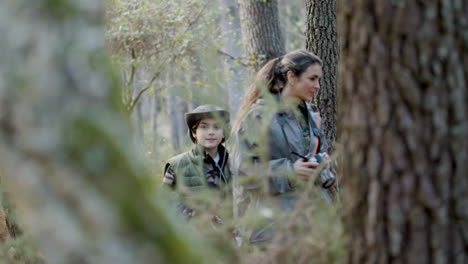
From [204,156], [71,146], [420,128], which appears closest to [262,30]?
[204,156]

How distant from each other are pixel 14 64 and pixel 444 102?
1461 millimetres

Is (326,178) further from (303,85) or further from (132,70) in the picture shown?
(132,70)

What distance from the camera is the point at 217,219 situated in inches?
107

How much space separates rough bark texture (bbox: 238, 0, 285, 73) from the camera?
9.77 metres

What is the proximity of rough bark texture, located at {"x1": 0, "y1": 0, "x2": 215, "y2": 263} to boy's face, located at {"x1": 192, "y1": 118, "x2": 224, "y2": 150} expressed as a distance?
307cm

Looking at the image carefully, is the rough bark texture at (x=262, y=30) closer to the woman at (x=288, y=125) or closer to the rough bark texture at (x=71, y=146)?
the woman at (x=288, y=125)

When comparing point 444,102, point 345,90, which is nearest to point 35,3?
point 345,90

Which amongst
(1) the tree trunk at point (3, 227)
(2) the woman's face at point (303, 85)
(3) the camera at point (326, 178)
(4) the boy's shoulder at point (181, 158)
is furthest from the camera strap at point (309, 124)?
(1) the tree trunk at point (3, 227)

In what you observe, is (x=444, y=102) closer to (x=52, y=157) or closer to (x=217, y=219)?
(x=217, y=219)

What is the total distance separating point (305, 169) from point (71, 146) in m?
1.87

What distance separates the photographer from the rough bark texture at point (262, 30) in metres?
9.77

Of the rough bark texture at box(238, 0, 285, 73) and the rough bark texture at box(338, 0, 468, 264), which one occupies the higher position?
the rough bark texture at box(238, 0, 285, 73)

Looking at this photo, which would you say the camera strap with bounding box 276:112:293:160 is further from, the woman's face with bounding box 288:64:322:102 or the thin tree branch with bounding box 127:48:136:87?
the thin tree branch with bounding box 127:48:136:87

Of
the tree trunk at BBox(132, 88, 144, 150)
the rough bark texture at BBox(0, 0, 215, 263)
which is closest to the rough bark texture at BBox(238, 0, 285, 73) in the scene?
the tree trunk at BBox(132, 88, 144, 150)
